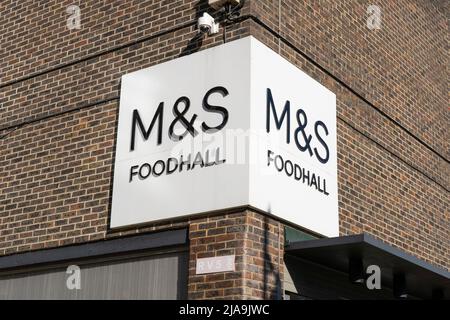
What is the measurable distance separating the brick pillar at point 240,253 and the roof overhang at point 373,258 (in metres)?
0.35

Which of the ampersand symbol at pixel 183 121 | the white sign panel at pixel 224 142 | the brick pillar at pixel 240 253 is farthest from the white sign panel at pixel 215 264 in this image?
the ampersand symbol at pixel 183 121

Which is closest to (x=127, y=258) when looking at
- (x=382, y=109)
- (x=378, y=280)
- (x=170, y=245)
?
(x=170, y=245)

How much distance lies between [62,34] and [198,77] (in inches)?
108

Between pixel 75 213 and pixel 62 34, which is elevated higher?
pixel 62 34

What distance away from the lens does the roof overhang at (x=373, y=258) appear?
7633 mm

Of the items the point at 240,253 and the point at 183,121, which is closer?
the point at 240,253

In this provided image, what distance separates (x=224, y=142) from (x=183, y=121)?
0.69 m

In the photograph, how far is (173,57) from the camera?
881cm

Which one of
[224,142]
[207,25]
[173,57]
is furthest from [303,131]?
[173,57]

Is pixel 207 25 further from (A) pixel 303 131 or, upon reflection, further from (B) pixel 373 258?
(B) pixel 373 258

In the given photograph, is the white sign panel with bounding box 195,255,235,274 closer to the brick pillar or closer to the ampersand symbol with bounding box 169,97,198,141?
the brick pillar

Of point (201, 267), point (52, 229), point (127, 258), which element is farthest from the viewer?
point (52, 229)

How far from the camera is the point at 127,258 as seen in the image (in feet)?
27.4

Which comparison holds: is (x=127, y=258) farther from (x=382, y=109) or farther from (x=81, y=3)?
(x=382, y=109)
